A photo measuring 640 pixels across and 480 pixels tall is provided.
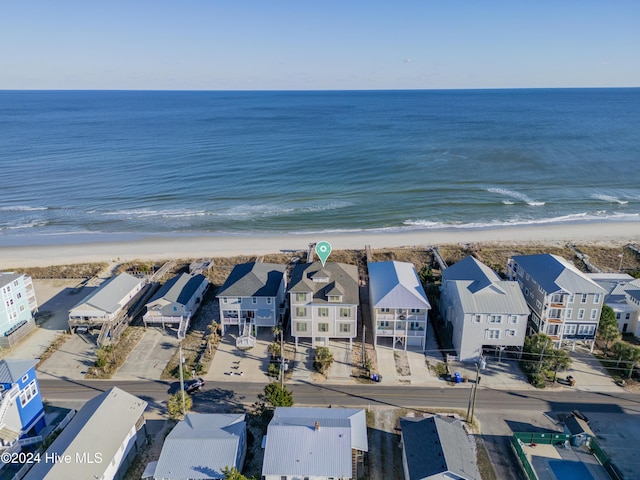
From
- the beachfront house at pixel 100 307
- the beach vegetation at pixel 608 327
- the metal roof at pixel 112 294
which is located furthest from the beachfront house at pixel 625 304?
the metal roof at pixel 112 294

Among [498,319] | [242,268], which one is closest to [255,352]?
[242,268]

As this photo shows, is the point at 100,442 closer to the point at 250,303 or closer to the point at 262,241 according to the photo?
the point at 250,303

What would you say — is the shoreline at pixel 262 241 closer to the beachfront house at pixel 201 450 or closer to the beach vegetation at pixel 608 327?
the beach vegetation at pixel 608 327

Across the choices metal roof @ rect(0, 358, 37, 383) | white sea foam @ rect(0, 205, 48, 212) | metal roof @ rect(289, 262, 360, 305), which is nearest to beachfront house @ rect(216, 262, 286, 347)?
metal roof @ rect(289, 262, 360, 305)

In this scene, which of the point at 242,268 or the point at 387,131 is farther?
the point at 387,131

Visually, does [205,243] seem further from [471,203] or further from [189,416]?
[471,203]

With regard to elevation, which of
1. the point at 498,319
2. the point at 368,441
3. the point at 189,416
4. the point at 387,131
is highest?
the point at 387,131
